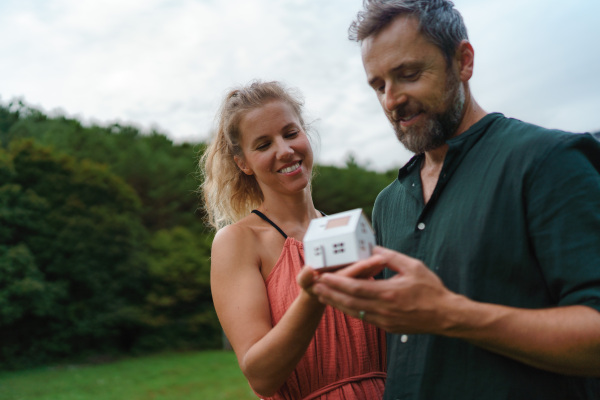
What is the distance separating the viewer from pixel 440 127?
2451 millimetres

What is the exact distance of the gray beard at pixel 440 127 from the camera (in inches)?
96.0

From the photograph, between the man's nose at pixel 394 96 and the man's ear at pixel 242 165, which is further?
the man's ear at pixel 242 165

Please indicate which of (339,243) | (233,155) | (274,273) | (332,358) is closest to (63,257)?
(233,155)

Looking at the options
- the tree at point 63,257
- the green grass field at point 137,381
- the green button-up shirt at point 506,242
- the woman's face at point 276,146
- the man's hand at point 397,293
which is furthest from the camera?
the tree at point 63,257

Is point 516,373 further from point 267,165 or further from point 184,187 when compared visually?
point 184,187

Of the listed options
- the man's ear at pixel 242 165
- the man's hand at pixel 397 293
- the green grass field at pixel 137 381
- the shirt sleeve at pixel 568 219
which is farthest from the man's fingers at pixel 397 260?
the green grass field at pixel 137 381

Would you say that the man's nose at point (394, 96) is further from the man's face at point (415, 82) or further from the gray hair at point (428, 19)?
the gray hair at point (428, 19)

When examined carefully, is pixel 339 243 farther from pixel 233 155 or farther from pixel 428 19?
pixel 233 155

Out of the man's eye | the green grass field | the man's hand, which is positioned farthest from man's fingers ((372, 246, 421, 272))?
the green grass field

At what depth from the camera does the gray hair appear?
94.0 inches

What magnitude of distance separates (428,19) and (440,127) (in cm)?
48

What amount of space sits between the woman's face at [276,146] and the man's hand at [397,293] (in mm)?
1400

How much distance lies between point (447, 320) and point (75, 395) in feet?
49.7

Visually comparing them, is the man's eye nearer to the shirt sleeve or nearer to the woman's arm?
the shirt sleeve
